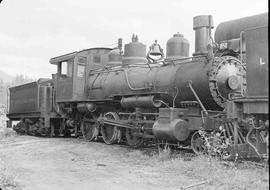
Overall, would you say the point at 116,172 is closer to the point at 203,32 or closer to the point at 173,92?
the point at 173,92

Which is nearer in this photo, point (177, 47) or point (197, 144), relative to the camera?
point (197, 144)

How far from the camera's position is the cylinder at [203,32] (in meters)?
10.5

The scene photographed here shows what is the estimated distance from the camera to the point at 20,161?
9.15 m

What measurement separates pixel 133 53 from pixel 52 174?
677cm

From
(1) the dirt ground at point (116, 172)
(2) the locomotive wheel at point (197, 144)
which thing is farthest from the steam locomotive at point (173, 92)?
(1) the dirt ground at point (116, 172)

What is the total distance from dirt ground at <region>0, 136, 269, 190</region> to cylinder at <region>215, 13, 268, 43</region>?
435cm

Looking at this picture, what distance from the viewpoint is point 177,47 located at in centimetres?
1136

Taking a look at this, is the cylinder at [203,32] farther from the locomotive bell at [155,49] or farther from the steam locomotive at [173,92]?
the locomotive bell at [155,49]

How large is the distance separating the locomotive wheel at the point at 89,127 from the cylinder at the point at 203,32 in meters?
4.86

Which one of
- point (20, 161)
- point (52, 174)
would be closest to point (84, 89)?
point (20, 161)

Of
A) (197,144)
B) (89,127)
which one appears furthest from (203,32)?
(89,127)

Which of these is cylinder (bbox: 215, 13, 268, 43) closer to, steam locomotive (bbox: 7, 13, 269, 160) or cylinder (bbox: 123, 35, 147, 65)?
steam locomotive (bbox: 7, 13, 269, 160)

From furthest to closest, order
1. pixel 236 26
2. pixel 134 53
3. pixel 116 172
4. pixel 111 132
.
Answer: pixel 134 53 < pixel 111 132 < pixel 236 26 < pixel 116 172

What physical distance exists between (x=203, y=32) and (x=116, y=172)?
478 cm
